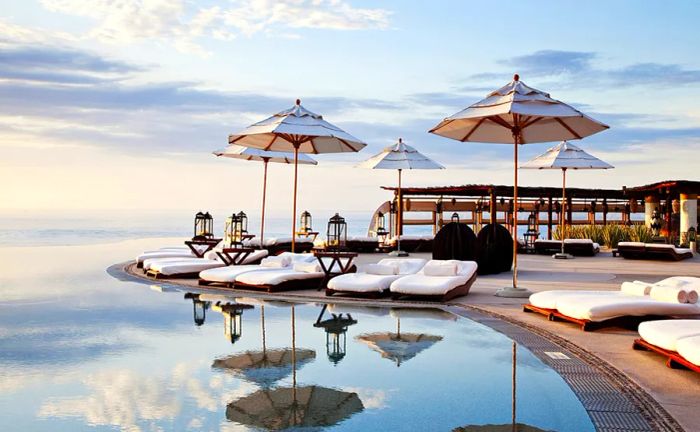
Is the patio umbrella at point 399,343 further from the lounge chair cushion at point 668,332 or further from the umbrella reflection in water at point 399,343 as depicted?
the lounge chair cushion at point 668,332

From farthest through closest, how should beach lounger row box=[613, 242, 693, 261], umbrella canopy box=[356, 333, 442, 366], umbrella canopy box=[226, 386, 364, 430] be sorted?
beach lounger row box=[613, 242, 693, 261] < umbrella canopy box=[356, 333, 442, 366] < umbrella canopy box=[226, 386, 364, 430]

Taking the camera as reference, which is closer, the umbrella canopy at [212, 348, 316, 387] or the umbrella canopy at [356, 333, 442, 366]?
the umbrella canopy at [212, 348, 316, 387]

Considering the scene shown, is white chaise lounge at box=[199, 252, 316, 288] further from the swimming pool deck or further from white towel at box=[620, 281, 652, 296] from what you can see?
white towel at box=[620, 281, 652, 296]

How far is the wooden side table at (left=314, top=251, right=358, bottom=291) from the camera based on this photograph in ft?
33.7

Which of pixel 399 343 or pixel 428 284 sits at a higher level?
pixel 428 284

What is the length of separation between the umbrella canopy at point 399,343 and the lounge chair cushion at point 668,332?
5.91ft

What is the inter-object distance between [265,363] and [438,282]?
4007 millimetres

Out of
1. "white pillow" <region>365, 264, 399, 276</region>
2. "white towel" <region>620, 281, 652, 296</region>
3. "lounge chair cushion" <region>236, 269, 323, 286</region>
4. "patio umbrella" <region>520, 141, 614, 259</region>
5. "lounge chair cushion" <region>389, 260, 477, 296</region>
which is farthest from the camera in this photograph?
"patio umbrella" <region>520, 141, 614, 259</region>

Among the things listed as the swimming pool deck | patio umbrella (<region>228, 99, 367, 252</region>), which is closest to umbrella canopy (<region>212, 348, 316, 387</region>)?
the swimming pool deck

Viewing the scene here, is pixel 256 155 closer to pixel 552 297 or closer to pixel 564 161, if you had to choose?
pixel 564 161

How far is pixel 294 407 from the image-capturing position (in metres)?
4.07

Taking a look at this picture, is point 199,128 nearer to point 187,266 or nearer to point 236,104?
point 236,104

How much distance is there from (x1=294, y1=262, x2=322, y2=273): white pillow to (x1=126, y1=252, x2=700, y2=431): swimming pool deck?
0.53 m

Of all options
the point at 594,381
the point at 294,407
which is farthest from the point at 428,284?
the point at 294,407
